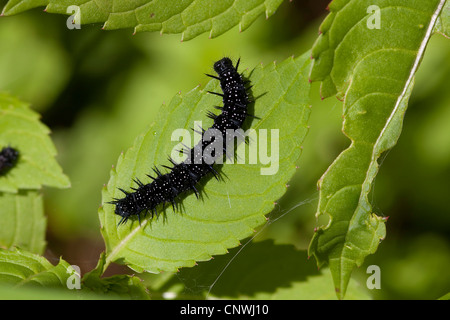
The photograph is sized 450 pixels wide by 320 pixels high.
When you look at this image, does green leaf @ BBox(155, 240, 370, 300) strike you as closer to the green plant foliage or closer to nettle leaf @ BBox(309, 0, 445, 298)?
the green plant foliage

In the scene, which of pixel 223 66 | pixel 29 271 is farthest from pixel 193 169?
pixel 29 271

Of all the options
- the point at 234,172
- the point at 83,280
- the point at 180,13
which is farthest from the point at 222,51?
the point at 83,280

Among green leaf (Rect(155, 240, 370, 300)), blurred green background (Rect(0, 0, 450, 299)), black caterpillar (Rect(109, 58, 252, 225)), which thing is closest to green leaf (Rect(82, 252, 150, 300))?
black caterpillar (Rect(109, 58, 252, 225))

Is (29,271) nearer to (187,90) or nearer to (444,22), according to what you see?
(187,90)

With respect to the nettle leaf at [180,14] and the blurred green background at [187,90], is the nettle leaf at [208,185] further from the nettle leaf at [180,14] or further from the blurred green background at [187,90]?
the blurred green background at [187,90]

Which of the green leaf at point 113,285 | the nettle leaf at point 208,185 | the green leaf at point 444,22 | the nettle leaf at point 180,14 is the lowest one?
the green leaf at point 113,285

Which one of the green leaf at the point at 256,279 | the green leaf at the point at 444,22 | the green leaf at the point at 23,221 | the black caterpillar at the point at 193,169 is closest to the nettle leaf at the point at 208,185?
the black caterpillar at the point at 193,169
